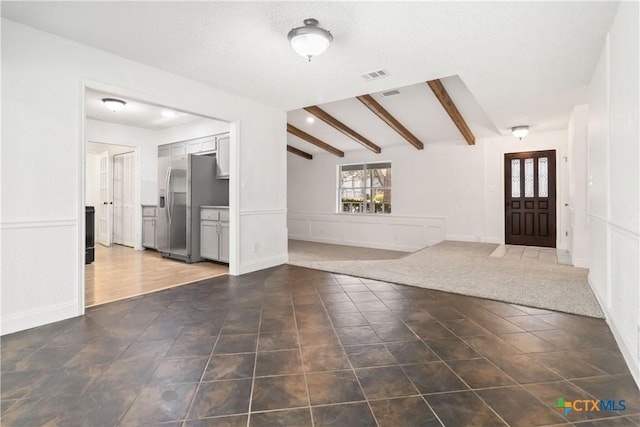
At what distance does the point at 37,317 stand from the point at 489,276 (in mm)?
4654

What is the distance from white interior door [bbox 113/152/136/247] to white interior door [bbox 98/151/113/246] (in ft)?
0.43

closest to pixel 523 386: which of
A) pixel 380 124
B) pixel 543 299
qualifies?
pixel 543 299

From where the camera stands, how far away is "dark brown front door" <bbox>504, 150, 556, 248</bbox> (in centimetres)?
622

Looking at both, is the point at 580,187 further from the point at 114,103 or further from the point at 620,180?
the point at 114,103

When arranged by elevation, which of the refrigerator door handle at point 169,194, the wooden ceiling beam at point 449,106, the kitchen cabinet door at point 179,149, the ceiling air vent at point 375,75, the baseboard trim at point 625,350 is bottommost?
the baseboard trim at point 625,350

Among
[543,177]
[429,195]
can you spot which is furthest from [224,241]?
[543,177]

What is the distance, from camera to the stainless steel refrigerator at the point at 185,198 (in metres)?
5.14

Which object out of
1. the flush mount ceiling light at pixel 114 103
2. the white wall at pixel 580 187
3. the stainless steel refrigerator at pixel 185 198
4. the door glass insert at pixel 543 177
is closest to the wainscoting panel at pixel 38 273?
the stainless steel refrigerator at pixel 185 198

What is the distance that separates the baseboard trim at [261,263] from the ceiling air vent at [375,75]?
282 cm

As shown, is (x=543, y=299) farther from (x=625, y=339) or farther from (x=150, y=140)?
(x=150, y=140)

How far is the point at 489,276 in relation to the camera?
3982mm

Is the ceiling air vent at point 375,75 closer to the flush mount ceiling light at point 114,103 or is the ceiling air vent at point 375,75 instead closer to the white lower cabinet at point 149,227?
the flush mount ceiling light at point 114,103

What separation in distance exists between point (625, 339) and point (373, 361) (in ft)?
5.29

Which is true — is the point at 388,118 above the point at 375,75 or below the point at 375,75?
above
